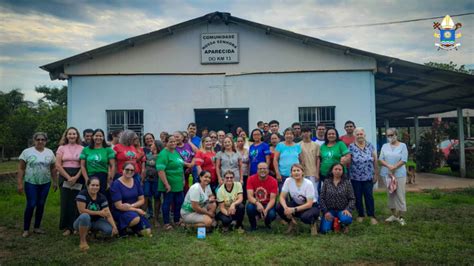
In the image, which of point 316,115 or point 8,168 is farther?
point 8,168

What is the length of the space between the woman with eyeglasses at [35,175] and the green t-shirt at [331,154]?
457 centimetres

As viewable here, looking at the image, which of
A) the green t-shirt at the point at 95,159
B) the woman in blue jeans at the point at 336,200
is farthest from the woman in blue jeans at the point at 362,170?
the green t-shirt at the point at 95,159

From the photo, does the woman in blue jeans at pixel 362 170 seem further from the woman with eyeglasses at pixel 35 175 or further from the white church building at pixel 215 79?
the woman with eyeglasses at pixel 35 175

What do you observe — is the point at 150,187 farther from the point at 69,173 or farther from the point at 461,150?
the point at 461,150

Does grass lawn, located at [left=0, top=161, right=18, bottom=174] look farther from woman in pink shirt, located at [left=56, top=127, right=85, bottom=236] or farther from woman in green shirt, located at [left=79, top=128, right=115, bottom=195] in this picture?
woman in green shirt, located at [left=79, top=128, right=115, bottom=195]

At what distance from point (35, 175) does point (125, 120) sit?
508 centimetres

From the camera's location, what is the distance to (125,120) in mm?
11375

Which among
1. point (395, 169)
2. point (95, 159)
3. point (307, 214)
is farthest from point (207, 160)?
point (395, 169)

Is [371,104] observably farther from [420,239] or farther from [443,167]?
[443,167]

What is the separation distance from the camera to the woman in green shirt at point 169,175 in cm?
675

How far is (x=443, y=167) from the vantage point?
2014 centimetres

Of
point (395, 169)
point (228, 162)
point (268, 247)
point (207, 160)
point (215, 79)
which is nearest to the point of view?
point (268, 247)

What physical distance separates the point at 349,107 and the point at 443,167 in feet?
38.4

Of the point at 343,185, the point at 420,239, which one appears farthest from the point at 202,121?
the point at 420,239
